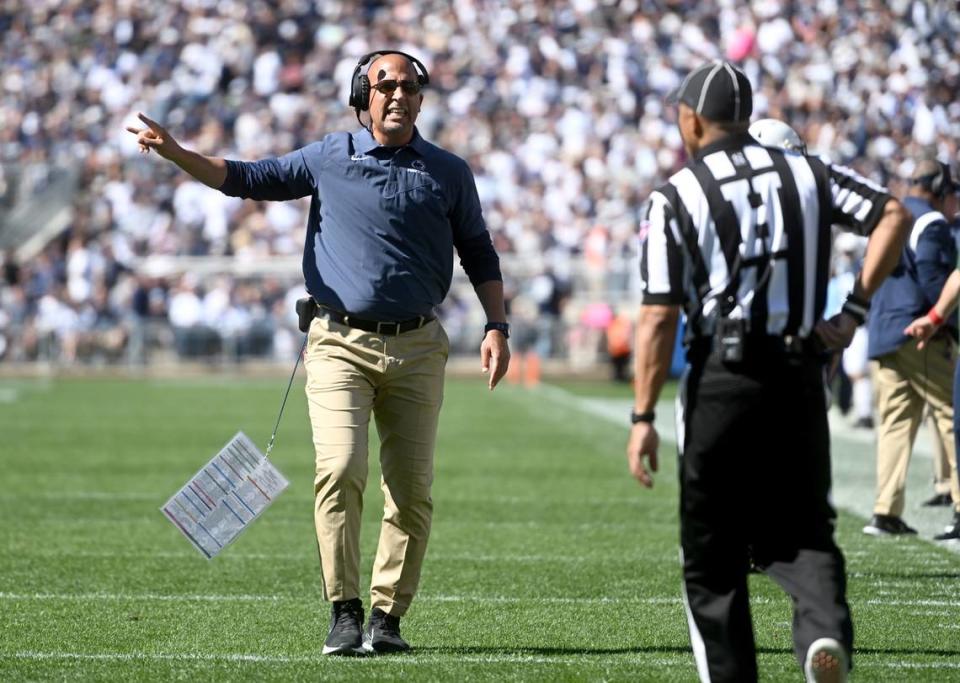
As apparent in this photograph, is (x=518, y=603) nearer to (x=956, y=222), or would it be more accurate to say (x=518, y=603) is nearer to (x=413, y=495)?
(x=413, y=495)

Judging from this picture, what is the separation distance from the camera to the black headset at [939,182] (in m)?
9.52

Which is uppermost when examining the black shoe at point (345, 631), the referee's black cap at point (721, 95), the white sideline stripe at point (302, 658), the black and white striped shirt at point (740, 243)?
the referee's black cap at point (721, 95)

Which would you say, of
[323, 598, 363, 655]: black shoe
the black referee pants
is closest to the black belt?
[323, 598, 363, 655]: black shoe

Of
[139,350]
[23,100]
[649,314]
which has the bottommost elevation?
[139,350]

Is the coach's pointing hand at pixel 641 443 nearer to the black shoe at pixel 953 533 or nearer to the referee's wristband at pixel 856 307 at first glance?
the referee's wristband at pixel 856 307

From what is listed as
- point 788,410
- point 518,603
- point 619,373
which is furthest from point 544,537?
point 619,373

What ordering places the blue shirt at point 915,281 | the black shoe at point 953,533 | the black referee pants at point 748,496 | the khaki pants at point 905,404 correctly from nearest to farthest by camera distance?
the black referee pants at point 748,496 → the black shoe at point 953,533 → the blue shirt at point 915,281 → the khaki pants at point 905,404

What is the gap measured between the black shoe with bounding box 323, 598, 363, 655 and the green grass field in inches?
3.4

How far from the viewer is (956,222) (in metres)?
10.5

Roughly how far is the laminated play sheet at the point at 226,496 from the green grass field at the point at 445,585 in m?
0.44

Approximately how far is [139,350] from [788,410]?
27556 mm

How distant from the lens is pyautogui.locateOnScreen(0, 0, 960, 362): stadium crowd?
30.0m

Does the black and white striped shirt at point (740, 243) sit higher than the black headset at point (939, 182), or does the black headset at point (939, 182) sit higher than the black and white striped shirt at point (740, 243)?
the black headset at point (939, 182)

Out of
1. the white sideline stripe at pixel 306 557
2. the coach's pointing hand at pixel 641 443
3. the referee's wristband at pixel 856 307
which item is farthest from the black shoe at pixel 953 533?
the coach's pointing hand at pixel 641 443
